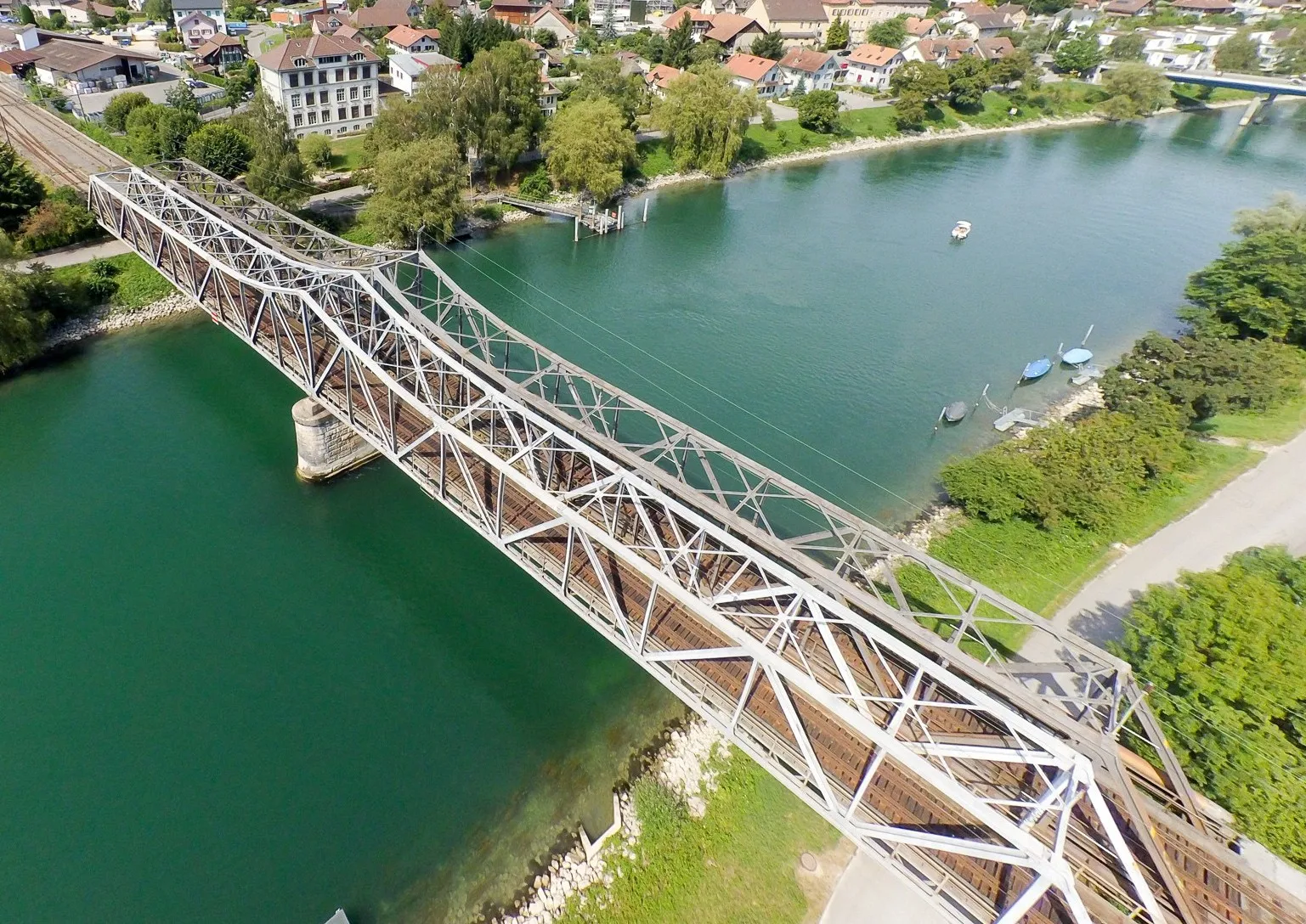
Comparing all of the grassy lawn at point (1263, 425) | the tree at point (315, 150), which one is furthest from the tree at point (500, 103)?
the grassy lawn at point (1263, 425)

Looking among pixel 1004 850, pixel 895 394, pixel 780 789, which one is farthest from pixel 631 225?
pixel 1004 850

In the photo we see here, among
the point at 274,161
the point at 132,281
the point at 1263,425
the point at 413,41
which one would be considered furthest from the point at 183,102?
the point at 1263,425

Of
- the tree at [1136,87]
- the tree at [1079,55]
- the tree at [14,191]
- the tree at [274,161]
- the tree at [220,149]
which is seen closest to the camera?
the tree at [14,191]

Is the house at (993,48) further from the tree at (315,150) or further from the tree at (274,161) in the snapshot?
the tree at (274,161)

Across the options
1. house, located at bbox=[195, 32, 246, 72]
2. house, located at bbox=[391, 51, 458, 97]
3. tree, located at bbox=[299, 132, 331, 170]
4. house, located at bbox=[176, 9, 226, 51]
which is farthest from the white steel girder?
house, located at bbox=[176, 9, 226, 51]

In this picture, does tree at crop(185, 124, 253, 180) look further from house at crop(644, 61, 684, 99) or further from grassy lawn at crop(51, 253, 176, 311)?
house at crop(644, 61, 684, 99)

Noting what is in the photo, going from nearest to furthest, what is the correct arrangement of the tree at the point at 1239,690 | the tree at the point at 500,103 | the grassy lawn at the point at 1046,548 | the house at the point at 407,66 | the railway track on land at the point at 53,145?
the tree at the point at 1239,690
the grassy lawn at the point at 1046,548
the railway track on land at the point at 53,145
the tree at the point at 500,103
the house at the point at 407,66
